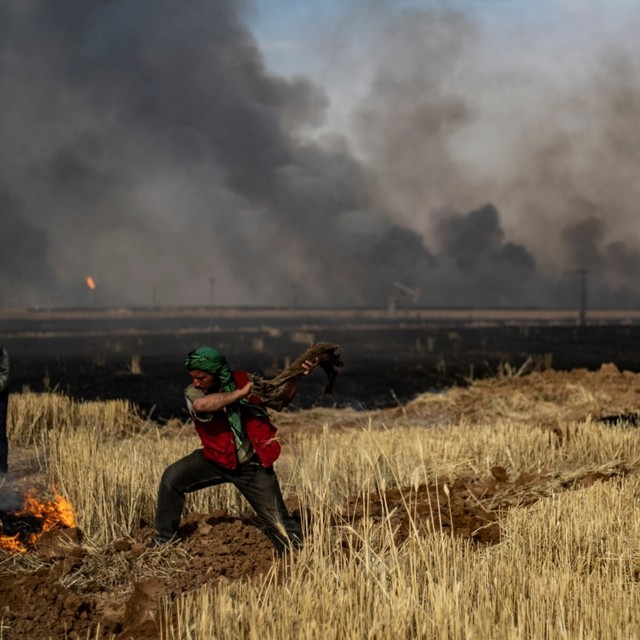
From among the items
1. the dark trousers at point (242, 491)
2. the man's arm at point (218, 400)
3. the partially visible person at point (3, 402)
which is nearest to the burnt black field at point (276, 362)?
the partially visible person at point (3, 402)

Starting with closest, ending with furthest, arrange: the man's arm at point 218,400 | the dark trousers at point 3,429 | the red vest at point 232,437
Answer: the man's arm at point 218,400
the red vest at point 232,437
the dark trousers at point 3,429

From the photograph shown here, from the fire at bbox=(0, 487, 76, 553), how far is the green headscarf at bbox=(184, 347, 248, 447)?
2.15 metres

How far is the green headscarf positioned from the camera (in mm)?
5879

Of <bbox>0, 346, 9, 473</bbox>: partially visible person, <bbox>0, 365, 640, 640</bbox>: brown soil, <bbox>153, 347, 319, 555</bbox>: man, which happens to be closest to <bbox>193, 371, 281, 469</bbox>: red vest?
<bbox>153, 347, 319, 555</bbox>: man

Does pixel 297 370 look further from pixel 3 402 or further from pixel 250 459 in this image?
pixel 3 402

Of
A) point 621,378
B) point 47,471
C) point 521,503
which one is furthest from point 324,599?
point 621,378

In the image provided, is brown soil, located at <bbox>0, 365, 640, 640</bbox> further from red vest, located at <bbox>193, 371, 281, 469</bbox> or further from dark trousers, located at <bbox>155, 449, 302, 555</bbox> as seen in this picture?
red vest, located at <bbox>193, 371, 281, 469</bbox>

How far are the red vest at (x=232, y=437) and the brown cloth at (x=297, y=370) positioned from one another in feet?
0.61

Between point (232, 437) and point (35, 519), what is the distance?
3.04 metres

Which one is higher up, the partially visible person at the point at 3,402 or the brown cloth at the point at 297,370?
the brown cloth at the point at 297,370

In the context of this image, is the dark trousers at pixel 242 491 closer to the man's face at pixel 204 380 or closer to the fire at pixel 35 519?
the man's face at pixel 204 380

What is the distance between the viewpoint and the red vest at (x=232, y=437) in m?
6.04

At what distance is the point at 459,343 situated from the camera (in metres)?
52.4

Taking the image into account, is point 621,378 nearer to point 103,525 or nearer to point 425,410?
point 425,410
